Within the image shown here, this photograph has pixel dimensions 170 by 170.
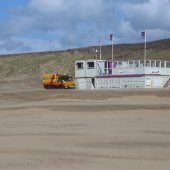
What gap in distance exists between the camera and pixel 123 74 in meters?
51.1

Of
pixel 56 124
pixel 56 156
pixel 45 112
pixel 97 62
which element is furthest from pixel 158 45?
pixel 56 156

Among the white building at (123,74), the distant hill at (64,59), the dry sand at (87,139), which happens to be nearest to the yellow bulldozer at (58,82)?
the white building at (123,74)

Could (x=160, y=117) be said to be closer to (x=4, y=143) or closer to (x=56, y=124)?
(x=56, y=124)

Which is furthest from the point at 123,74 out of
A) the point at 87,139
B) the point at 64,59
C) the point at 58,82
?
the point at 64,59

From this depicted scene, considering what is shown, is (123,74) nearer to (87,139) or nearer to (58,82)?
(58,82)

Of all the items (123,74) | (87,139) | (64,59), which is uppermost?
(64,59)

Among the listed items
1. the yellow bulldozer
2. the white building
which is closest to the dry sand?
the white building

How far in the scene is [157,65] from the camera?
52188mm

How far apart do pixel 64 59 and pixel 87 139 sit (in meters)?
71.0

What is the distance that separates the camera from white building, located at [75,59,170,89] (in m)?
49.5

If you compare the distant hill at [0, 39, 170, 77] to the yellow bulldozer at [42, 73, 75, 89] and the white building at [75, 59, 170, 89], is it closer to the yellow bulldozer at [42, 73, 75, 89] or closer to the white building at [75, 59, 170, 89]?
the yellow bulldozer at [42, 73, 75, 89]

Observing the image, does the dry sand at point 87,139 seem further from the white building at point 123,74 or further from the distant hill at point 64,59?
the distant hill at point 64,59

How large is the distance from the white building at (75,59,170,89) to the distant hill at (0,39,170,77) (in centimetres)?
2204

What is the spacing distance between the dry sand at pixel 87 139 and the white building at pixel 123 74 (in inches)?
800
